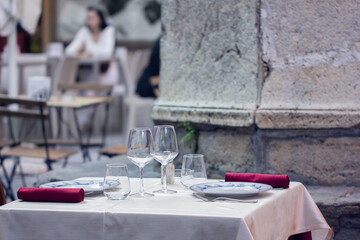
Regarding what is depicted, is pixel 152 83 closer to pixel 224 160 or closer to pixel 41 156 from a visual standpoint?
pixel 41 156

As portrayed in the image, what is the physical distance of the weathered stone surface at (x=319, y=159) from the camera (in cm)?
303

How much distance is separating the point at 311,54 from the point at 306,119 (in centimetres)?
35

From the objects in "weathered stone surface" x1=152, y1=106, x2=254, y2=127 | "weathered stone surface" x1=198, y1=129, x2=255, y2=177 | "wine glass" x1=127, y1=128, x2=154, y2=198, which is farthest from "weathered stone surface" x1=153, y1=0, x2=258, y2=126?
"wine glass" x1=127, y1=128, x2=154, y2=198

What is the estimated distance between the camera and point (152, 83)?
6594 millimetres

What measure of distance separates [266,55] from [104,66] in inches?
204

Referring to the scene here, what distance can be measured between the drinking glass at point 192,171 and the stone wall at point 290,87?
115cm

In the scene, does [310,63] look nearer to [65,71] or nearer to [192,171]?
[192,171]

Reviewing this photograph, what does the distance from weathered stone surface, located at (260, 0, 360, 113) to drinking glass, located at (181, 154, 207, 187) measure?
1184 millimetres

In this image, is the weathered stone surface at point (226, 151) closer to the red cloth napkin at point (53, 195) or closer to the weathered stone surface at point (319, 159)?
the weathered stone surface at point (319, 159)

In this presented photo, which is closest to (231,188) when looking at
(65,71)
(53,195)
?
(53,195)

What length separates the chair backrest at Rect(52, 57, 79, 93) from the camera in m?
6.31

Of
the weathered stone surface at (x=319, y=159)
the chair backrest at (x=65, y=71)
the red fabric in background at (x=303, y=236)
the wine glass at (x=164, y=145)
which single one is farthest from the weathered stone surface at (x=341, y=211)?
the chair backrest at (x=65, y=71)

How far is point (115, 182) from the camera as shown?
5.70ft

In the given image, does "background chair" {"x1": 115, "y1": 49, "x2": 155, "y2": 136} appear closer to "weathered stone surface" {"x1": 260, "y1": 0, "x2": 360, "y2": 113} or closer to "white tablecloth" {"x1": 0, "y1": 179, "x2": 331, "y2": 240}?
"weathered stone surface" {"x1": 260, "y1": 0, "x2": 360, "y2": 113}
